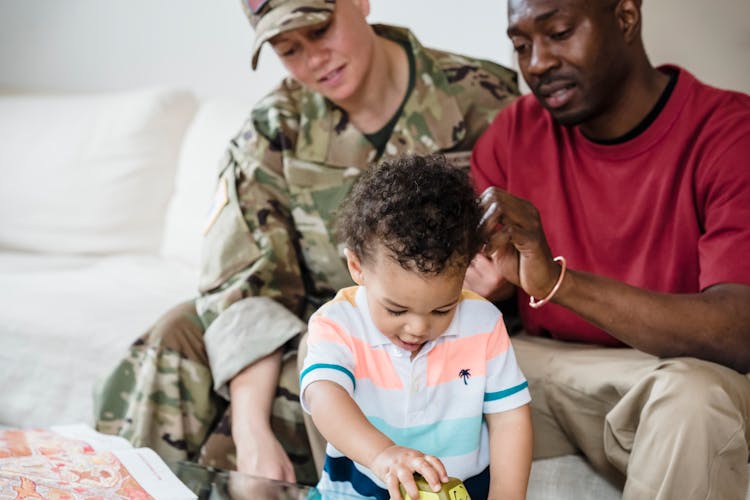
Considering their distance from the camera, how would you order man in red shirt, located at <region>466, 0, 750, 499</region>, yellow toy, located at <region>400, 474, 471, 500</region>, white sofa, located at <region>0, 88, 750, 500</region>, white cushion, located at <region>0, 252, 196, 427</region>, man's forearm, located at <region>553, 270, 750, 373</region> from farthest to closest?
white sofa, located at <region>0, 88, 750, 500</region>
white cushion, located at <region>0, 252, 196, 427</region>
man's forearm, located at <region>553, 270, 750, 373</region>
man in red shirt, located at <region>466, 0, 750, 499</region>
yellow toy, located at <region>400, 474, 471, 500</region>

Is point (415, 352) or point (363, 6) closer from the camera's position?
point (415, 352)

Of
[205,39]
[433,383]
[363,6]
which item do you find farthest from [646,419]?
[205,39]

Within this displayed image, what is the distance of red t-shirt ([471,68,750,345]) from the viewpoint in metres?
1.37

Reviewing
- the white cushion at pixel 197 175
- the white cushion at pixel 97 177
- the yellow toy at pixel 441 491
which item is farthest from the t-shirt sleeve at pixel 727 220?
the white cushion at pixel 97 177

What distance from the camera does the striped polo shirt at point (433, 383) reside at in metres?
1.17

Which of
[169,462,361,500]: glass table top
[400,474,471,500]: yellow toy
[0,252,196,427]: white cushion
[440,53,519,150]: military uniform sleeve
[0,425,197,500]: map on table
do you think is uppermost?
[440,53,519,150]: military uniform sleeve

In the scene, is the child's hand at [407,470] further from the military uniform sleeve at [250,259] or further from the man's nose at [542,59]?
the man's nose at [542,59]

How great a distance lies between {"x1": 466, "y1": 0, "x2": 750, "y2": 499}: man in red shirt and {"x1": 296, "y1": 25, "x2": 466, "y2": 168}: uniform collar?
0.08 m

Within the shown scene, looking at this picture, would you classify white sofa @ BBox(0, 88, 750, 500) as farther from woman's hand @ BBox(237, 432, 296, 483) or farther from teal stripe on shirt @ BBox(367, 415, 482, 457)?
teal stripe on shirt @ BBox(367, 415, 482, 457)

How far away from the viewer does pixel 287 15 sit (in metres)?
1.57

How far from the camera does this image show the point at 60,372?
2012 millimetres

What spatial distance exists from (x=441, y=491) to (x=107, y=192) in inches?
72.1

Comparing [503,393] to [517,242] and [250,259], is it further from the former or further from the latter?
[250,259]

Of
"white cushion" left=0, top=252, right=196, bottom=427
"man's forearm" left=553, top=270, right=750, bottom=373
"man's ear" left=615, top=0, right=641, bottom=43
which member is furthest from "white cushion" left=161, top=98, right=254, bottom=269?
"man's forearm" left=553, top=270, right=750, bottom=373
